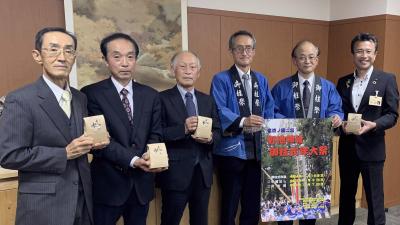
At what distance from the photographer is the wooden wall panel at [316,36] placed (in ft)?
14.3

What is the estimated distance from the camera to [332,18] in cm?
446

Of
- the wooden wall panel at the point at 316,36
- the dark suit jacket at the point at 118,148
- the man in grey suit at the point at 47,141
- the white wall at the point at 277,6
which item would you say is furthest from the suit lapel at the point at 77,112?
the wooden wall panel at the point at 316,36

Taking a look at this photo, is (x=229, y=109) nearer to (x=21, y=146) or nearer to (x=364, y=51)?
(x=364, y=51)

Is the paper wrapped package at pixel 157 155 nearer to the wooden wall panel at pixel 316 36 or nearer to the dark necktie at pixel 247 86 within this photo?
the dark necktie at pixel 247 86

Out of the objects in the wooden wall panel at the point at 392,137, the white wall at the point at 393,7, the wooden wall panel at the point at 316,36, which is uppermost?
the white wall at the point at 393,7

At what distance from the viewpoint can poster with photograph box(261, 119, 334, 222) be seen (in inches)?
94.0

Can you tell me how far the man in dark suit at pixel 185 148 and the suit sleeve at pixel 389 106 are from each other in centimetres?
138

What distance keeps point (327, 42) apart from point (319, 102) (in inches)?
90.1

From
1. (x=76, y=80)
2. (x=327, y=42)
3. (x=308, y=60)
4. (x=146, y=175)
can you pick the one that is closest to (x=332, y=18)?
(x=327, y=42)

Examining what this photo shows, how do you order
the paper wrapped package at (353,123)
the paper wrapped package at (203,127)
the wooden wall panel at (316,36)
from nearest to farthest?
the paper wrapped package at (203,127)
the paper wrapped package at (353,123)
the wooden wall panel at (316,36)

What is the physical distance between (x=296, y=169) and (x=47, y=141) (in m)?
1.67

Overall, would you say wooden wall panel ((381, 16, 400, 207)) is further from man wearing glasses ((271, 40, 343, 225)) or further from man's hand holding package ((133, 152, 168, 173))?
man's hand holding package ((133, 152, 168, 173))

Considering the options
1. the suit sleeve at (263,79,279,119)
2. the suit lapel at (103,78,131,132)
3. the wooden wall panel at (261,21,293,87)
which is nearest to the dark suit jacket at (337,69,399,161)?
the suit sleeve at (263,79,279,119)

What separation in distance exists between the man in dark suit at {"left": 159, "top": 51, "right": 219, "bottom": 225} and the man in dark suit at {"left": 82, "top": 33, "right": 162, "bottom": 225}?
0.63ft
